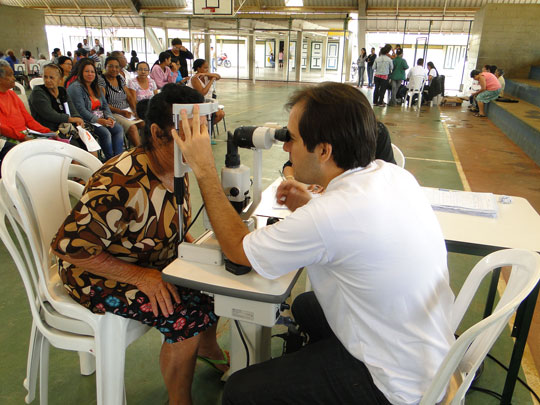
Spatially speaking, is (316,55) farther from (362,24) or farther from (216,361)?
(216,361)

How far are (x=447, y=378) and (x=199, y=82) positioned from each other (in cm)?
531

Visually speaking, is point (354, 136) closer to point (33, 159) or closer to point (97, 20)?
point (33, 159)

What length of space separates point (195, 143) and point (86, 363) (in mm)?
1161

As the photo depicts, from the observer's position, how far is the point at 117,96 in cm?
471

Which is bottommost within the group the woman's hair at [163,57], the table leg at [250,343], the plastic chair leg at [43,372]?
the plastic chair leg at [43,372]

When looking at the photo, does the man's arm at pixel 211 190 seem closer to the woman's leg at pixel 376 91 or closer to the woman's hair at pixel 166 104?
the woman's hair at pixel 166 104

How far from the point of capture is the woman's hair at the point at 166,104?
1.20 m

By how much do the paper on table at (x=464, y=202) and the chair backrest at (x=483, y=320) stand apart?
54 cm

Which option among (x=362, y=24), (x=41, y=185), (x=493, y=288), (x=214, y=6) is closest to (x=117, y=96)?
(x=41, y=185)

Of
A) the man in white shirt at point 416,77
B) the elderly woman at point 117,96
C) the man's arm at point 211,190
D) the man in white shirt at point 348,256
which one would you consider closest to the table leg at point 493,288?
the man in white shirt at point 348,256

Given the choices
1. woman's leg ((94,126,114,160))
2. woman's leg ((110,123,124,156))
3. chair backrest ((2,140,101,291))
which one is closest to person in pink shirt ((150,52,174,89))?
woman's leg ((110,123,124,156))

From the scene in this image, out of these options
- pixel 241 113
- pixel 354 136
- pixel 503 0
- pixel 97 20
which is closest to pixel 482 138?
pixel 241 113

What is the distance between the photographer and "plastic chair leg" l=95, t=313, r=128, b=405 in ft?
4.08

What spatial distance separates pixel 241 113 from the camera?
8.21m
